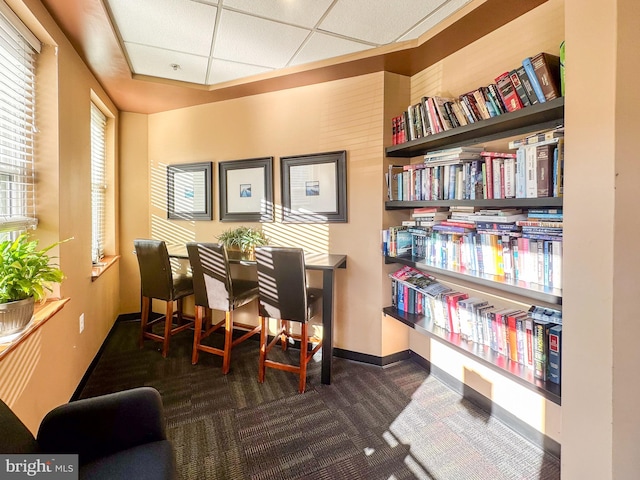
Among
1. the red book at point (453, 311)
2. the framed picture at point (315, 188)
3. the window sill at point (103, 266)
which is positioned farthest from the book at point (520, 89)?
the window sill at point (103, 266)

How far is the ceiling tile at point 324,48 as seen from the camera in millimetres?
2189

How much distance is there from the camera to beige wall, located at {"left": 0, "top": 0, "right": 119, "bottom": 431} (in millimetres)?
1566

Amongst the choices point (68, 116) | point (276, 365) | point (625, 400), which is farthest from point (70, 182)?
point (625, 400)

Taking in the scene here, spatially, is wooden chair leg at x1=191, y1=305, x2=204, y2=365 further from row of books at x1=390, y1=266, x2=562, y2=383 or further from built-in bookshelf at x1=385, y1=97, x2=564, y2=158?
built-in bookshelf at x1=385, y1=97, x2=564, y2=158

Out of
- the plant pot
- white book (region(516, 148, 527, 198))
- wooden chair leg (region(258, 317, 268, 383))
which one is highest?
white book (region(516, 148, 527, 198))

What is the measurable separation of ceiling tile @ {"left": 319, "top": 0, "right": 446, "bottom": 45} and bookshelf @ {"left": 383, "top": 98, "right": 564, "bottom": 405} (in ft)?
2.29

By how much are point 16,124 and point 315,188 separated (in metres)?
1.98

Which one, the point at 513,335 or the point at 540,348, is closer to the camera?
the point at 540,348

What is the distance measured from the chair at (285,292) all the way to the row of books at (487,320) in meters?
0.78

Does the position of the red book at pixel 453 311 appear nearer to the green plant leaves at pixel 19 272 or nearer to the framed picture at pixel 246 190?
the framed picture at pixel 246 190

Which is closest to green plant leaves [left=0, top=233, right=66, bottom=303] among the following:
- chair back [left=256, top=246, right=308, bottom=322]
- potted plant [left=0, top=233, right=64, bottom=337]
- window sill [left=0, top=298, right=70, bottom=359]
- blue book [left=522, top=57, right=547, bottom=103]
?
potted plant [left=0, top=233, right=64, bottom=337]

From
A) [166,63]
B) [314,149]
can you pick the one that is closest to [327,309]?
[314,149]

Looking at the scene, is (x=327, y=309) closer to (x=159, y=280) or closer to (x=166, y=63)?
(x=159, y=280)

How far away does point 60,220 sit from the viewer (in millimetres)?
1976
